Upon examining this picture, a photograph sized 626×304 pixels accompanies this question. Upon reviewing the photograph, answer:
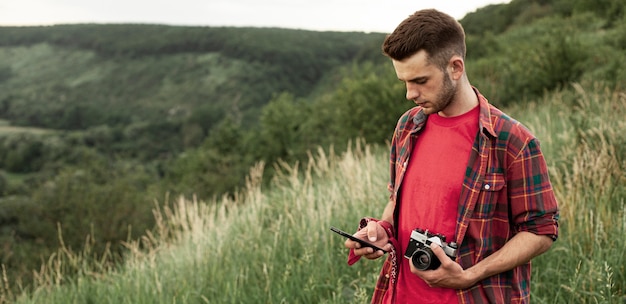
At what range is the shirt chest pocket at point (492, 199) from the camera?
1479mm

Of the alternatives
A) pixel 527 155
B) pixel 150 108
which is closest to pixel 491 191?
pixel 527 155

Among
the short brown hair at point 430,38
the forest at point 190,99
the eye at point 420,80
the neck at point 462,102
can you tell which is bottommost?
the forest at point 190,99

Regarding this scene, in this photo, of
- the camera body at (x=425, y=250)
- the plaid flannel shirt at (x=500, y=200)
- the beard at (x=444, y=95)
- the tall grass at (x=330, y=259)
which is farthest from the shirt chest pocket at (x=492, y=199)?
the tall grass at (x=330, y=259)

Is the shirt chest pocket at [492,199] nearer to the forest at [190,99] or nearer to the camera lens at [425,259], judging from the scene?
the camera lens at [425,259]

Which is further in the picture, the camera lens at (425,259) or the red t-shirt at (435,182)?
the red t-shirt at (435,182)

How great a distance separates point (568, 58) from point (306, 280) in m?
12.4

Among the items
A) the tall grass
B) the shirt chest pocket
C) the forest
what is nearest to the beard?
the shirt chest pocket

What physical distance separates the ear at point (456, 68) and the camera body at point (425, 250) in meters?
0.45

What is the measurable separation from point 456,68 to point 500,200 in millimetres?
401

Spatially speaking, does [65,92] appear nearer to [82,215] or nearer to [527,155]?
[82,215]

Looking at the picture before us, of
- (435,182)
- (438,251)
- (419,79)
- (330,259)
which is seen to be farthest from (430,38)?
(330,259)

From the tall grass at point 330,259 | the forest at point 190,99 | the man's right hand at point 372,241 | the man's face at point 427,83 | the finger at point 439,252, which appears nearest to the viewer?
the finger at point 439,252

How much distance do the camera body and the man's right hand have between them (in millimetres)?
176

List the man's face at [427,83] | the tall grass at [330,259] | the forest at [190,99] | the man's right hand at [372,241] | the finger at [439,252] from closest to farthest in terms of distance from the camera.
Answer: the finger at [439,252] → the man's face at [427,83] → the man's right hand at [372,241] → the tall grass at [330,259] → the forest at [190,99]
